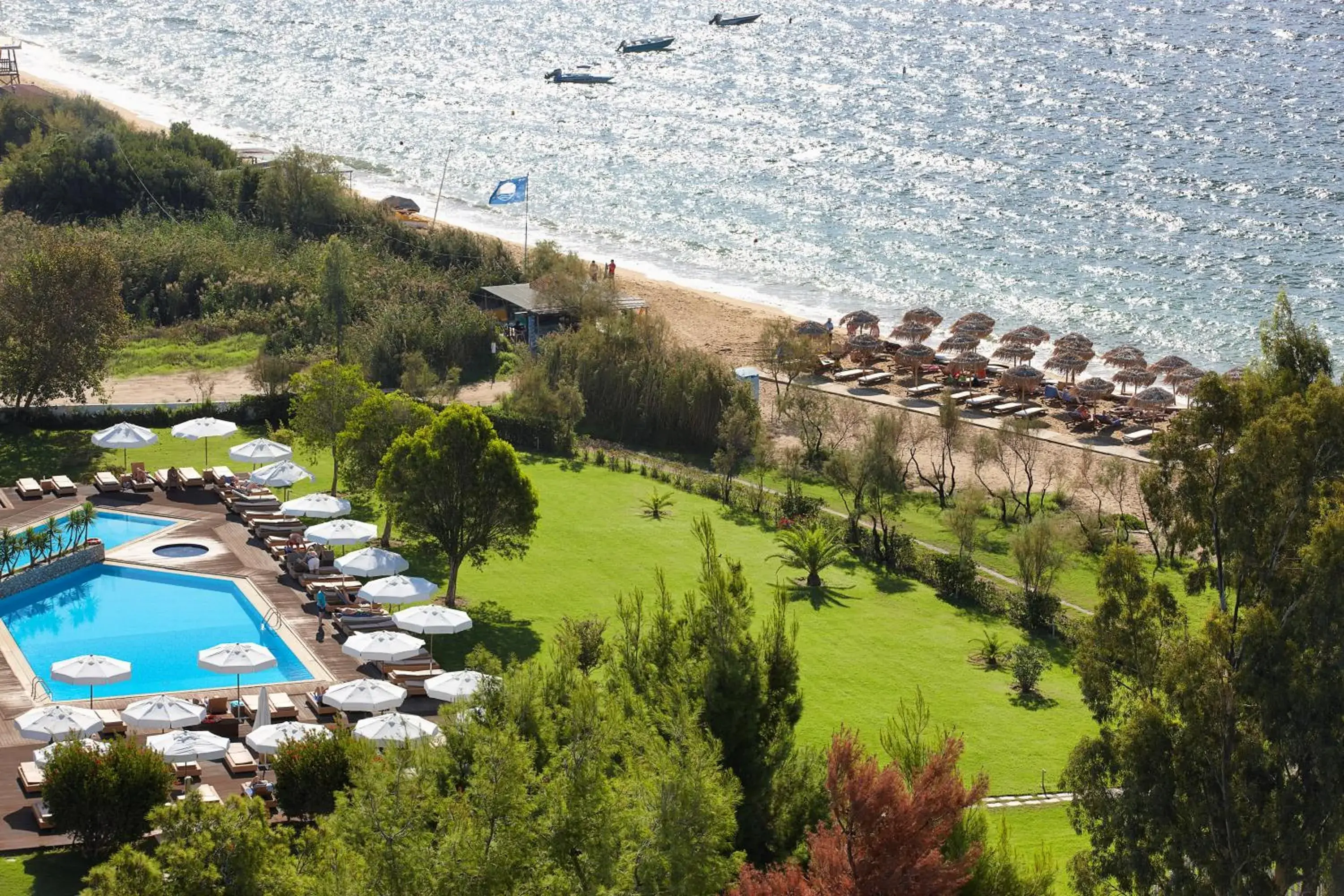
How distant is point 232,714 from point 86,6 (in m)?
133

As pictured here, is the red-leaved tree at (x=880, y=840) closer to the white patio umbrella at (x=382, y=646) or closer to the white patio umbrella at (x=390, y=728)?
the white patio umbrella at (x=390, y=728)

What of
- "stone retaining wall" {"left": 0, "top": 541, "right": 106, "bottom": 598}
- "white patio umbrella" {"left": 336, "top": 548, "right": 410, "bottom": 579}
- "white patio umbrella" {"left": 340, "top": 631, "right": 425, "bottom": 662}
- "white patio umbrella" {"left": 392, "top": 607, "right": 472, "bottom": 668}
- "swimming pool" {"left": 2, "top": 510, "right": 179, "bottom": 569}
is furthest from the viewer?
"swimming pool" {"left": 2, "top": 510, "right": 179, "bottom": 569}

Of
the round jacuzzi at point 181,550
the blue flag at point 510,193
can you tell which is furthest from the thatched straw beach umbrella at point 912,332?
the round jacuzzi at point 181,550

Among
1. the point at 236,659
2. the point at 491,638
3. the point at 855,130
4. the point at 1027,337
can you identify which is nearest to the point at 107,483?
the point at 491,638

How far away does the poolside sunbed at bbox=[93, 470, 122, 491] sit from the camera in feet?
120

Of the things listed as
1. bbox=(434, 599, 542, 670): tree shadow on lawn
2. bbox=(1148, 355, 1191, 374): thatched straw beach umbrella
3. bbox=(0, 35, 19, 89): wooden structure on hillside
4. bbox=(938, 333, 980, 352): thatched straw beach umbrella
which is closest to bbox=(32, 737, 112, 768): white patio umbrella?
bbox=(434, 599, 542, 670): tree shadow on lawn

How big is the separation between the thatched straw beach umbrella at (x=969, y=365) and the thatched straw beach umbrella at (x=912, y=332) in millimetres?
3782

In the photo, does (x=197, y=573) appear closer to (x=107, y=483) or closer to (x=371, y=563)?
(x=371, y=563)

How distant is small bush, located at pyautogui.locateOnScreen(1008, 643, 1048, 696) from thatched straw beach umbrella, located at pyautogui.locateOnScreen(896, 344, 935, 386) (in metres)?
23.3

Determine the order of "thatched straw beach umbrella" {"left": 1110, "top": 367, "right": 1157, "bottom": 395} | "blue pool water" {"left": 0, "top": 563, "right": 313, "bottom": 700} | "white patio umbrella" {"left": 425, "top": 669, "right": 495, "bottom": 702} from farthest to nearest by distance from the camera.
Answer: "thatched straw beach umbrella" {"left": 1110, "top": 367, "right": 1157, "bottom": 395} → "blue pool water" {"left": 0, "top": 563, "right": 313, "bottom": 700} → "white patio umbrella" {"left": 425, "top": 669, "right": 495, "bottom": 702}

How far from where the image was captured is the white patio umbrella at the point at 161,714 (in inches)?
917

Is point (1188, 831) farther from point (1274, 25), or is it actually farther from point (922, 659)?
point (1274, 25)

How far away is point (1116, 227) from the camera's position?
76812 millimetres

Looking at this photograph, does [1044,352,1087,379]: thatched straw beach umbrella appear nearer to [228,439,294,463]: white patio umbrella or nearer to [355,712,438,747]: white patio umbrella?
[228,439,294,463]: white patio umbrella
